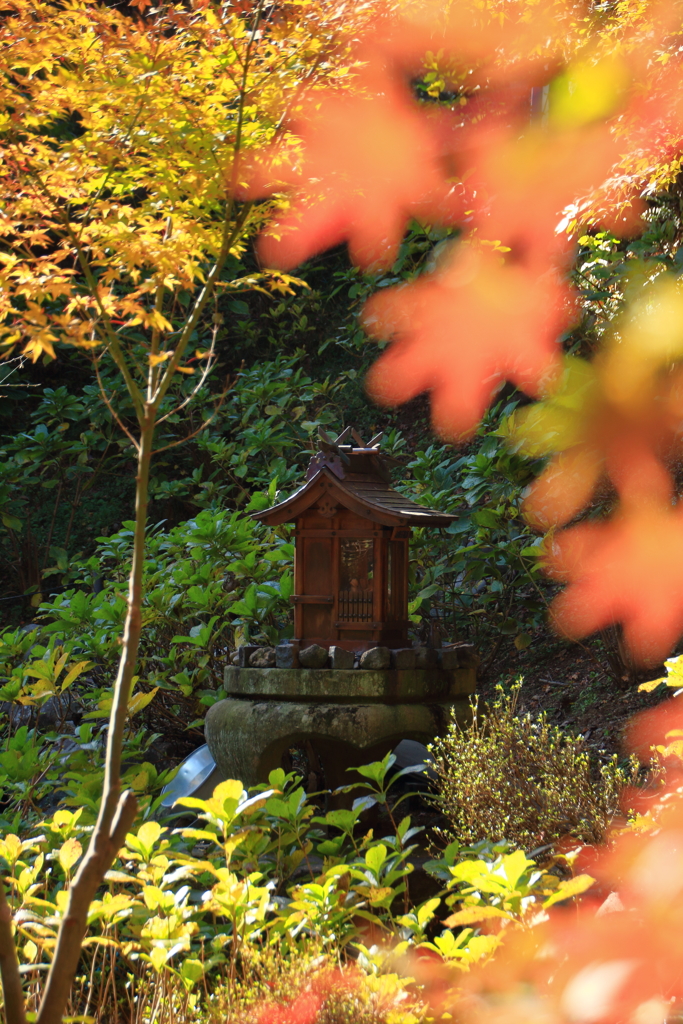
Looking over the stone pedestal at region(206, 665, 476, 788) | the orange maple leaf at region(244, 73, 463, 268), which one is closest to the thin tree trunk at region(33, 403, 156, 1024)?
the stone pedestal at region(206, 665, 476, 788)

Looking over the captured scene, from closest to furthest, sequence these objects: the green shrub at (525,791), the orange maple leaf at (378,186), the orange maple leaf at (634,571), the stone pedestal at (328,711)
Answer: the green shrub at (525,791) < the stone pedestal at (328,711) < the orange maple leaf at (634,571) < the orange maple leaf at (378,186)

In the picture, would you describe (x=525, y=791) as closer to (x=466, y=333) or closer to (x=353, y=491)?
(x=353, y=491)

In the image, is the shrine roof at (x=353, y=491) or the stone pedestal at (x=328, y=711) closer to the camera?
the stone pedestal at (x=328, y=711)

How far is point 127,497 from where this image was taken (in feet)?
24.1

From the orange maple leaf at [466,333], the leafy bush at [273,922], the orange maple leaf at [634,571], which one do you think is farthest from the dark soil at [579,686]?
the leafy bush at [273,922]

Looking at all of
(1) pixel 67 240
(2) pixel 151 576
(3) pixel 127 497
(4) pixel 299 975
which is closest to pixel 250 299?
(3) pixel 127 497

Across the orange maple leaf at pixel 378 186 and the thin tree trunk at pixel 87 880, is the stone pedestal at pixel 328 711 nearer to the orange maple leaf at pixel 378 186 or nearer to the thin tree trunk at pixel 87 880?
the thin tree trunk at pixel 87 880

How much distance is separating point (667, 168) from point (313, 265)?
497 centimetres

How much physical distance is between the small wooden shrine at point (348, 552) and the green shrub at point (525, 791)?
22.2 inches

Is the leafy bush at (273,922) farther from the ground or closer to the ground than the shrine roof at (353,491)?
closer to the ground

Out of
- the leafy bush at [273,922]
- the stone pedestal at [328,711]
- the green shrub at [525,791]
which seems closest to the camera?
the leafy bush at [273,922]

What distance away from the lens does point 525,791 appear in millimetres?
2377

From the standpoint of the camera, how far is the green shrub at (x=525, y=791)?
7.26ft

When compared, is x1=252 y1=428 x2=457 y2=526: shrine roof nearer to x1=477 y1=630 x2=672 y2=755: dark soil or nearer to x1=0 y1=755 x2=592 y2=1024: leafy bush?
x1=0 y1=755 x2=592 y2=1024: leafy bush
